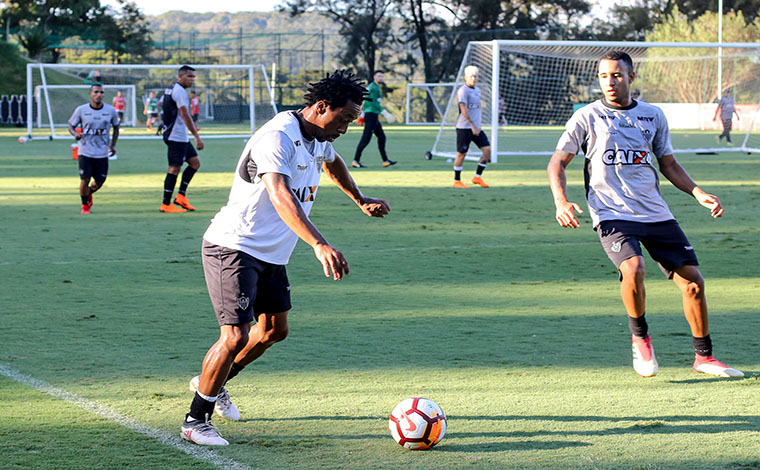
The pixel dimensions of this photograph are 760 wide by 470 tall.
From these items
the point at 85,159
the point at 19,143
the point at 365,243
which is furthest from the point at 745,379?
the point at 19,143

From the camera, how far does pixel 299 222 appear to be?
4.16 metres

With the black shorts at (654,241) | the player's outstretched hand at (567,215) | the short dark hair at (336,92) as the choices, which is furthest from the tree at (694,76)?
the short dark hair at (336,92)

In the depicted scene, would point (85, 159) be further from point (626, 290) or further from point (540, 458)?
point (540, 458)

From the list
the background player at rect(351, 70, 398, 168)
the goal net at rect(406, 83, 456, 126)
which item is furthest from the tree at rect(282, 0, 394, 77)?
the background player at rect(351, 70, 398, 168)

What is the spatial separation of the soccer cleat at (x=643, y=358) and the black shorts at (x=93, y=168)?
9.70 m

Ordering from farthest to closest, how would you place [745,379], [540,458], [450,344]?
[450,344]
[745,379]
[540,458]

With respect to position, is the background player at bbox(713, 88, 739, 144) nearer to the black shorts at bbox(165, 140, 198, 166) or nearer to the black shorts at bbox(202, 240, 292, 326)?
the black shorts at bbox(165, 140, 198, 166)

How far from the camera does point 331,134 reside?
457 cm

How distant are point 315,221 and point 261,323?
329 inches

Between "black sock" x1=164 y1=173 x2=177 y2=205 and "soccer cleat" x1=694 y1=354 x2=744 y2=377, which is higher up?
"soccer cleat" x1=694 y1=354 x2=744 y2=377

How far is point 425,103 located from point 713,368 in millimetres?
57101

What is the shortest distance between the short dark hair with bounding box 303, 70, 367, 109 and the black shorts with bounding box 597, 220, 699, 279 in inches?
78.9

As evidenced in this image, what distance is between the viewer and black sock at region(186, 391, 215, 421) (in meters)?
4.49

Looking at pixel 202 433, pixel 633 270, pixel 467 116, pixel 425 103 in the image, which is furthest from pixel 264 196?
pixel 425 103
